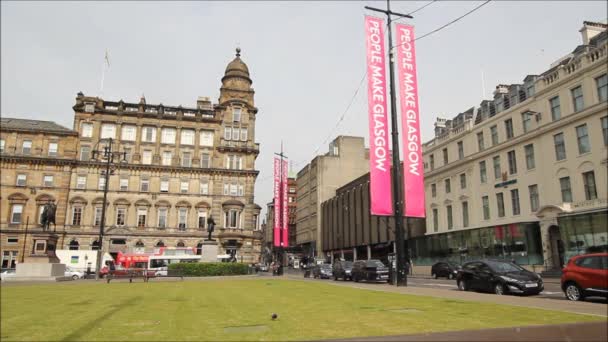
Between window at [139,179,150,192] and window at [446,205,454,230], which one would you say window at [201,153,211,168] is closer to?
window at [139,179,150,192]

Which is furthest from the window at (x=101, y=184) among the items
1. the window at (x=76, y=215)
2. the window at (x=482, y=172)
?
the window at (x=482, y=172)

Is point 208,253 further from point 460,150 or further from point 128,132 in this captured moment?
point 128,132

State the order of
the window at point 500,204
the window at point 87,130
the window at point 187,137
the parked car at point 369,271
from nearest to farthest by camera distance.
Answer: the parked car at point 369,271
the window at point 500,204
the window at point 87,130
the window at point 187,137

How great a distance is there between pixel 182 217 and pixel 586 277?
53796mm

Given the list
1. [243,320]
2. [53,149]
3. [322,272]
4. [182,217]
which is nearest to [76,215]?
[53,149]

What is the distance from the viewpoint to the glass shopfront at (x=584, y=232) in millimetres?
27922

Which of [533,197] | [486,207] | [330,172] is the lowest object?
[486,207]

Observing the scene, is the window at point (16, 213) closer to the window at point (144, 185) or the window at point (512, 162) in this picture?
the window at point (144, 185)

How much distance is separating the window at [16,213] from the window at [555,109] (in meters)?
60.0

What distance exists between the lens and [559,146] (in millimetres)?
33062

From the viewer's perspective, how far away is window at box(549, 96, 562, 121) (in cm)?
3289

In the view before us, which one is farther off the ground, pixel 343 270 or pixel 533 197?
pixel 533 197

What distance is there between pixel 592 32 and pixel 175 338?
Answer: 134 feet

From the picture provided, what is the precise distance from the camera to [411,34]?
22641 mm
